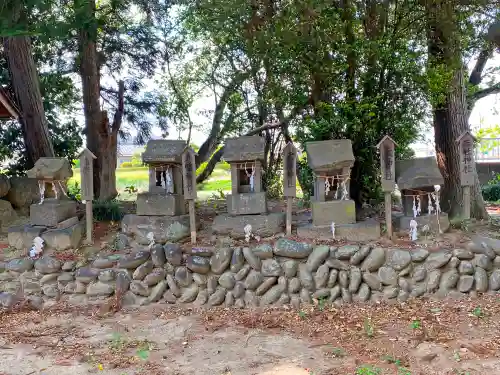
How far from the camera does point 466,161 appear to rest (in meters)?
6.00

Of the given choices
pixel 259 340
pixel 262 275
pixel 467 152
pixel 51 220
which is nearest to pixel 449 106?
pixel 467 152

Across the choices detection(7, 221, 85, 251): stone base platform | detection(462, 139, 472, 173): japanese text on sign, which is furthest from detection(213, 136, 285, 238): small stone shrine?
detection(462, 139, 472, 173): japanese text on sign

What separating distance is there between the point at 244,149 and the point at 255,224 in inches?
42.6

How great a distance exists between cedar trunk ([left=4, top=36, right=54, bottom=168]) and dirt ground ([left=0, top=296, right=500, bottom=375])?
11.8 feet

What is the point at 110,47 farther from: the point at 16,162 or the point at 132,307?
the point at 132,307

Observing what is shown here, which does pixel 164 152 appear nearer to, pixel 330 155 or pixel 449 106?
pixel 330 155

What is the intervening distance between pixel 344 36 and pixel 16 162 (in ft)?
23.9

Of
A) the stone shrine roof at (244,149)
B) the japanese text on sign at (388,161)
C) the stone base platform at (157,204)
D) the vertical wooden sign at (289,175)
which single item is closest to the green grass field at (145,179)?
the stone base platform at (157,204)

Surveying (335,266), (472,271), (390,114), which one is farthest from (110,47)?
(472,271)

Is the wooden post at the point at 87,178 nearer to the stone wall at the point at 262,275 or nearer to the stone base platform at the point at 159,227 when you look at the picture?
the stone base platform at the point at 159,227

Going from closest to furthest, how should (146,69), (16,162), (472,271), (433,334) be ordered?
(433,334)
(472,271)
(16,162)
(146,69)

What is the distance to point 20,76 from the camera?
26.5 feet

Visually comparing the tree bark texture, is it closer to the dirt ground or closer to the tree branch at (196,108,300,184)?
the tree branch at (196,108,300,184)

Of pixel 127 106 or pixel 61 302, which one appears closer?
pixel 61 302
